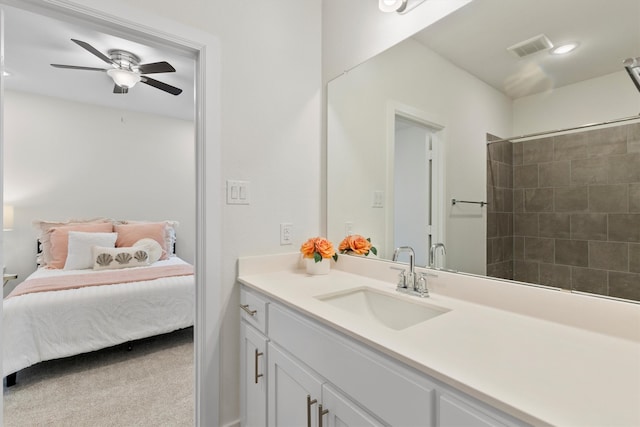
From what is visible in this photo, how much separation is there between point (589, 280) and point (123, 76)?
3.26 m

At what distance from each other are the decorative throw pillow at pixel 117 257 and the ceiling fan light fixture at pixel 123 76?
65.2 inches

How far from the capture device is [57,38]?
7.14 ft

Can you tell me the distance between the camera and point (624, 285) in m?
0.83

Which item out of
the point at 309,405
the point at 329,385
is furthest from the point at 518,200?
the point at 309,405

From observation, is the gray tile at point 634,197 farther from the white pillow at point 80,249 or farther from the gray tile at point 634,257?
A: the white pillow at point 80,249

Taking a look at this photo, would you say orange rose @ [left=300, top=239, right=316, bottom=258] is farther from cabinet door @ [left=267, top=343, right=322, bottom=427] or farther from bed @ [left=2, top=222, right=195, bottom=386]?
bed @ [left=2, top=222, right=195, bottom=386]

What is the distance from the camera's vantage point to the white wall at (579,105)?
2.72ft

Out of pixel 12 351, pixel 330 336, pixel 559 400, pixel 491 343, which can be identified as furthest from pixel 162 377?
pixel 559 400

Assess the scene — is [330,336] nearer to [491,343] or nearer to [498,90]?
[491,343]

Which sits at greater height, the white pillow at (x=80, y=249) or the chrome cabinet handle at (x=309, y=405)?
the white pillow at (x=80, y=249)

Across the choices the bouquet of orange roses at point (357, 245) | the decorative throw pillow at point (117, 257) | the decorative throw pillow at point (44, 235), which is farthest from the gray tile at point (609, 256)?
the decorative throw pillow at point (44, 235)

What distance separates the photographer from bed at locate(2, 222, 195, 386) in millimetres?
1976

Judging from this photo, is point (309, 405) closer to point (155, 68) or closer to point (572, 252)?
point (572, 252)

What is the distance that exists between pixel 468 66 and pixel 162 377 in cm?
263
